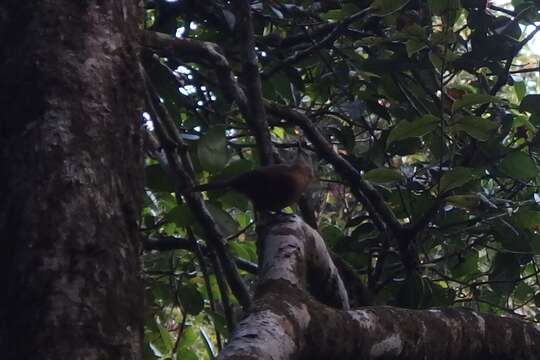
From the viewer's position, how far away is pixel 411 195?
244 cm

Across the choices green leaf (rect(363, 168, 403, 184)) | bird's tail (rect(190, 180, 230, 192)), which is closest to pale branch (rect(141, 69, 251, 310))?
bird's tail (rect(190, 180, 230, 192))

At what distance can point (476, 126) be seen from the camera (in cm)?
207

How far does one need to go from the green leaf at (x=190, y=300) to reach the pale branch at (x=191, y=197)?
51 centimetres

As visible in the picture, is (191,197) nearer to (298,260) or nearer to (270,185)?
(270,185)

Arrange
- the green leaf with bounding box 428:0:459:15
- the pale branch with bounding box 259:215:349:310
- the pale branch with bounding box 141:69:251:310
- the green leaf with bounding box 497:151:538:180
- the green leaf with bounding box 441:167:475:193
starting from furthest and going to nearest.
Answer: the green leaf with bounding box 497:151:538:180
the green leaf with bounding box 428:0:459:15
the green leaf with bounding box 441:167:475:193
the pale branch with bounding box 141:69:251:310
the pale branch with bounding box 259:215:349:310

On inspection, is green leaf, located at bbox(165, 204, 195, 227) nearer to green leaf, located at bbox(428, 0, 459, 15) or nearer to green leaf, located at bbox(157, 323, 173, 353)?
green leaf, located at bbox(157, 323, 173, 353)

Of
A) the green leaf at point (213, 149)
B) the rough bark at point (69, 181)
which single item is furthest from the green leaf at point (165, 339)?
the rough bark at point (69, 181)

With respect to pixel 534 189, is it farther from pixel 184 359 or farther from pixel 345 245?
pixel 184 359

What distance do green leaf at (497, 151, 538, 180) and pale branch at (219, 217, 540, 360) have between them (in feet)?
1.96

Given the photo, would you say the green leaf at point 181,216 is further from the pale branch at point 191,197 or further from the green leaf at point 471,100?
the green leaf at point 471,100

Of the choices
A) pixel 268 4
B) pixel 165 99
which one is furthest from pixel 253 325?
pixel 268 4

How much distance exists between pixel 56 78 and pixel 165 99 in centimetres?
115

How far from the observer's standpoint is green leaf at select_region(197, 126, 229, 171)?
6.76 ft

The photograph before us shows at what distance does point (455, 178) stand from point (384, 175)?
224 millimetres
